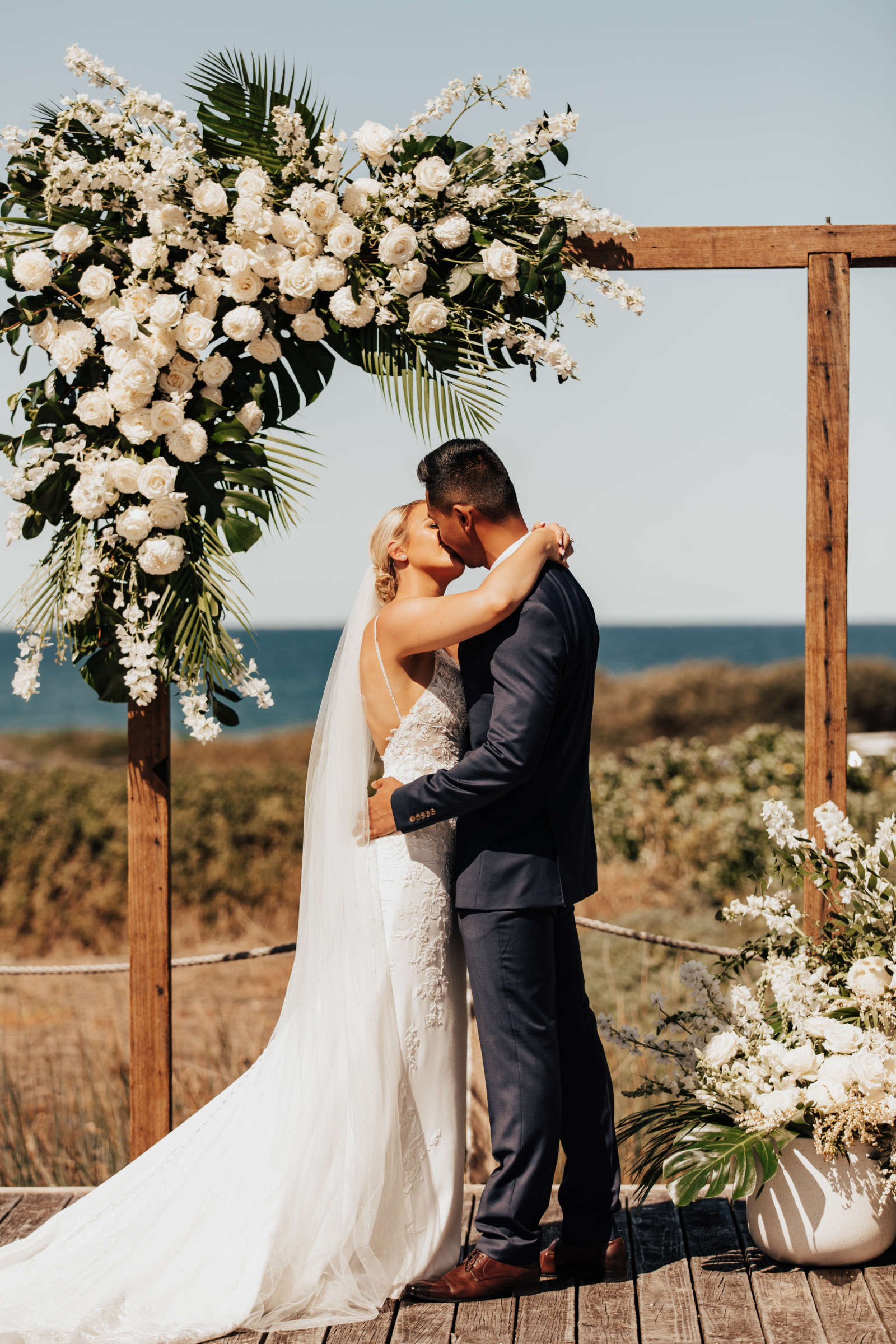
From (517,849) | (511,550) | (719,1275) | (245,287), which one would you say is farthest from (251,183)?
(719,1275)

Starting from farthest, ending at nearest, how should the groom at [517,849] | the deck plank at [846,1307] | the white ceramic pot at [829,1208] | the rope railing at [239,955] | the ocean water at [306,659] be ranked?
1. the ocean water at [306,659]
2. the rope railing at [239,955]
3. the white ceramic pot at [829,1208]
4. the groom at [517,849]
5. the deck plank at [846,1307]

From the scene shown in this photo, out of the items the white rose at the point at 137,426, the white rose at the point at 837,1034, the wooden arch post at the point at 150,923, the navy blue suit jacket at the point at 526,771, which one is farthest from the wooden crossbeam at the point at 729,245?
the white rose at the point at 837,1034

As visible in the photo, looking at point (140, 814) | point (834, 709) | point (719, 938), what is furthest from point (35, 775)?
point (834, 709)

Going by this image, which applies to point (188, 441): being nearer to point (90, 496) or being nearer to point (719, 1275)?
point (90, 496)

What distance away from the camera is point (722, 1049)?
9.34 ft

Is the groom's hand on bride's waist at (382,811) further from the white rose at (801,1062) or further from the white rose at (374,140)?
the white rose at (374,140)

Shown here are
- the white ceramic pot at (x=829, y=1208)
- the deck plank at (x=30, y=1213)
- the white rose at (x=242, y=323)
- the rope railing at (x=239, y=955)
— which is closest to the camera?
the white ceramic pot at (x=829, y=1208)

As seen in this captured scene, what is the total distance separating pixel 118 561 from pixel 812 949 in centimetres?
201

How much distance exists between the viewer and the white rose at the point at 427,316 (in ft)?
9.80

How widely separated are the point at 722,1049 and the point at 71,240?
2.51m

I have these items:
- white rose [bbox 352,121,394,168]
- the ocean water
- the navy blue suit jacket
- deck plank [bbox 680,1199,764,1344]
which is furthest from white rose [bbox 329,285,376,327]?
the ocean water

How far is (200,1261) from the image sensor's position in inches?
104

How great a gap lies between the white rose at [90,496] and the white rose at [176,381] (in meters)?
0.28

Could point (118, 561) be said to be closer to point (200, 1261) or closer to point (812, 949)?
point (200, 1261)
